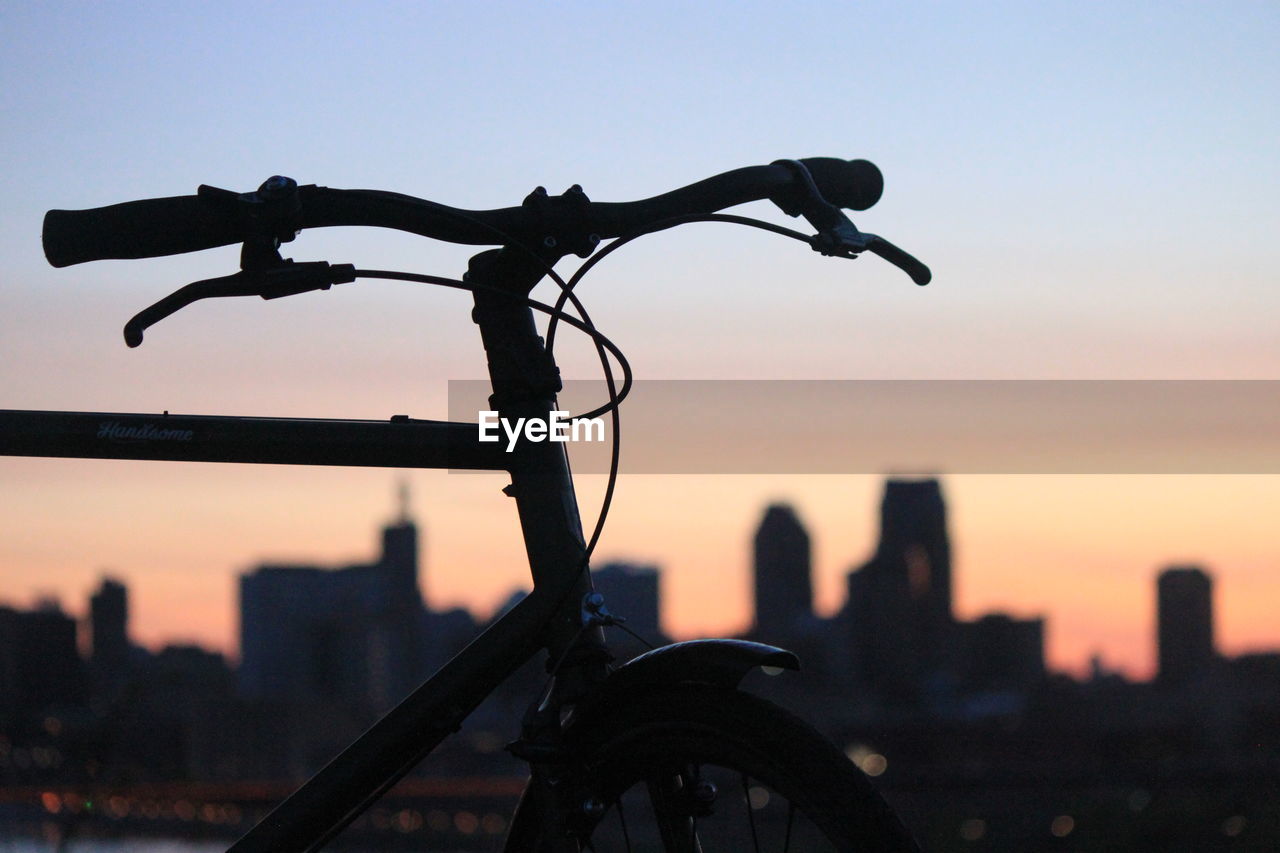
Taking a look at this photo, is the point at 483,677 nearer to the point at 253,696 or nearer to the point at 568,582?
the point at 568,582

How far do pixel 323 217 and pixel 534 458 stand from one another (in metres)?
0.40

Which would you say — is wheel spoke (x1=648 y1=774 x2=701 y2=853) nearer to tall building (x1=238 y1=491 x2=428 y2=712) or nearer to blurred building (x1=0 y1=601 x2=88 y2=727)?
tall building (x1=238 y1=491 x2=428 y2=712)

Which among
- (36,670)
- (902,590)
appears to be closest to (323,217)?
(36,670)

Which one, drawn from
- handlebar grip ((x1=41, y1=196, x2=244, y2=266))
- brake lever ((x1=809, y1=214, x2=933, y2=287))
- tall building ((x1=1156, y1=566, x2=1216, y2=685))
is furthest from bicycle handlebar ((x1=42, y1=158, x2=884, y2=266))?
tall building ((x1=1156, y1=566, x2=1216, y2=685))

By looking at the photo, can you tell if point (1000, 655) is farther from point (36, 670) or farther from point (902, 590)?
point (36, 670)

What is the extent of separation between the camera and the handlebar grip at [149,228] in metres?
1.56

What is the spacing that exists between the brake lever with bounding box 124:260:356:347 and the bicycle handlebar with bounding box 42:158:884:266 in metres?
0.05

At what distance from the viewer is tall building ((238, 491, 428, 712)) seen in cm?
343

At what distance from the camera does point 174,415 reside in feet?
5.89

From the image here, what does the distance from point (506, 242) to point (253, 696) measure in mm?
30368

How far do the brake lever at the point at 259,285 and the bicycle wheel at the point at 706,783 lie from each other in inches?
24.3

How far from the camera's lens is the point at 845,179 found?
1.79m

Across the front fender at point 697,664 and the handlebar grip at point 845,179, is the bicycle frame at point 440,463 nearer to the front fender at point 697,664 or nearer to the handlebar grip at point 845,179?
the front fender at point 697,664

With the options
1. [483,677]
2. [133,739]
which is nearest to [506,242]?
[483,677]
